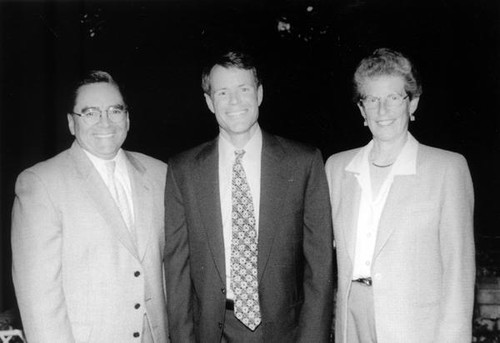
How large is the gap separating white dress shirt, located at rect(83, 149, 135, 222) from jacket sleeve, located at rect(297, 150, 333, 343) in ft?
3.42

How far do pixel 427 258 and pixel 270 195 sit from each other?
0.90 m

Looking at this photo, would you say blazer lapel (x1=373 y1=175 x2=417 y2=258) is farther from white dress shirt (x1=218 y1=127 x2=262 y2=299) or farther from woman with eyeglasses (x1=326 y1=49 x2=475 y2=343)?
white dress shirt (x1=218 y1=127 x2=262 y2=299)

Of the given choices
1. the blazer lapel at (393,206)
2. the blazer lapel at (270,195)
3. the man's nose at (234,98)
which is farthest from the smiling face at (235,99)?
the blazer lapel at (393,206)

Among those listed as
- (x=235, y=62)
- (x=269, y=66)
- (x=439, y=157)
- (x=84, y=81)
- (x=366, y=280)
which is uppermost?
(x=269, y=66)

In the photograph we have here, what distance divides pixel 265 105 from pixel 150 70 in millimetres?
1909

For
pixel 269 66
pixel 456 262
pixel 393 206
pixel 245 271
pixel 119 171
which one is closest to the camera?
pixel 456 262

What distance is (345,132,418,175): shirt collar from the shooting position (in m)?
2.61

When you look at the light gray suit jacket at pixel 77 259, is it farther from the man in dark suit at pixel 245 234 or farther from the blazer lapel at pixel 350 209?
the blazer lapel at pixel 350 209

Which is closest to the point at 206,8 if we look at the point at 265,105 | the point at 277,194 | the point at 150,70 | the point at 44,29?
the point at 150,70

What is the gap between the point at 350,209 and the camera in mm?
2717

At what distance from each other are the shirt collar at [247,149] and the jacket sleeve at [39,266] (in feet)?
3.25

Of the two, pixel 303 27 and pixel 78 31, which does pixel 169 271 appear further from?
pixel 303 27

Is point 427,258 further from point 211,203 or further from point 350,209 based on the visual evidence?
point 211,203

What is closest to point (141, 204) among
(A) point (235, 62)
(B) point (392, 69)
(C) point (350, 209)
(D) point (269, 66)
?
(A) point (235, 62)
